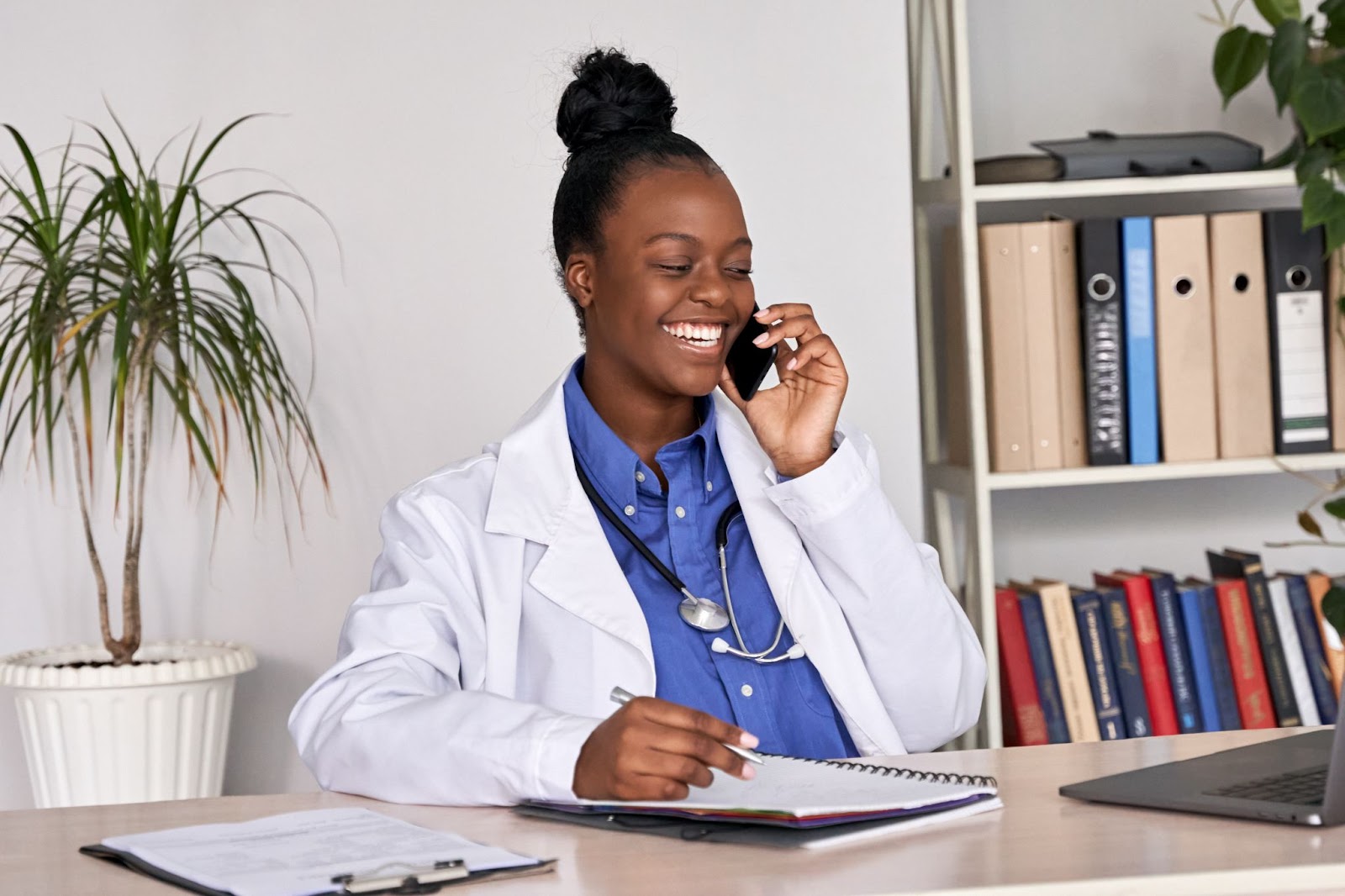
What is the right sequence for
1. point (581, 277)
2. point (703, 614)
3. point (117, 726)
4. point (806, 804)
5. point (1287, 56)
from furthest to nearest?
1. point (1287, 56)
2. point (117, 726)
3. point (581, 277)
4. point (703, 614)
5. point (806, 804)

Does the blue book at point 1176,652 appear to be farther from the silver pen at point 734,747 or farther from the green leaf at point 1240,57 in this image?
the silver pen at point 734,747

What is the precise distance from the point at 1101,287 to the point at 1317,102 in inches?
16.8

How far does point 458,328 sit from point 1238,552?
4.66 ft

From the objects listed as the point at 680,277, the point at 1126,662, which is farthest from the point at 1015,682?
the point at 680,277

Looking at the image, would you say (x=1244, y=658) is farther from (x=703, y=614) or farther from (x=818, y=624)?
(x=703, y=614)

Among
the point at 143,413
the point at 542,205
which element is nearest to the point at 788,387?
the point at 542,205

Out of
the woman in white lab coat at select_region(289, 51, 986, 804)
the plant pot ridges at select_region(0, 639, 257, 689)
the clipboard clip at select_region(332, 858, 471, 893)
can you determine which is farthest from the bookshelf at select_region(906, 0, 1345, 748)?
the clipboard clip at select_region(332, 858, 471, 893)

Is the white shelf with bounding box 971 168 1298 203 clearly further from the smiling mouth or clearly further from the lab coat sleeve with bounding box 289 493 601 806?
the lab coat sleeve with bounding box 289 493 601 806

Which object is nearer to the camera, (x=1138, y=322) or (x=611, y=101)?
(x=611, y=101)

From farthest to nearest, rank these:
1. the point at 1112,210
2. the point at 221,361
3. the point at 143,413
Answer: the point at 1112,210, the point at 143,413, the point at 221,361

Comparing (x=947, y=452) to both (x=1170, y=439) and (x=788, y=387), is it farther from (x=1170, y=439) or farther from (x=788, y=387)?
(x=788, y=387)

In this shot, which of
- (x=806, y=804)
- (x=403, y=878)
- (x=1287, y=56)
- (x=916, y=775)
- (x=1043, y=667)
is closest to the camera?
(x=403, y=878)

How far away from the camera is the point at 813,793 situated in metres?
1.13

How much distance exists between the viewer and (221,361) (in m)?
2.33
